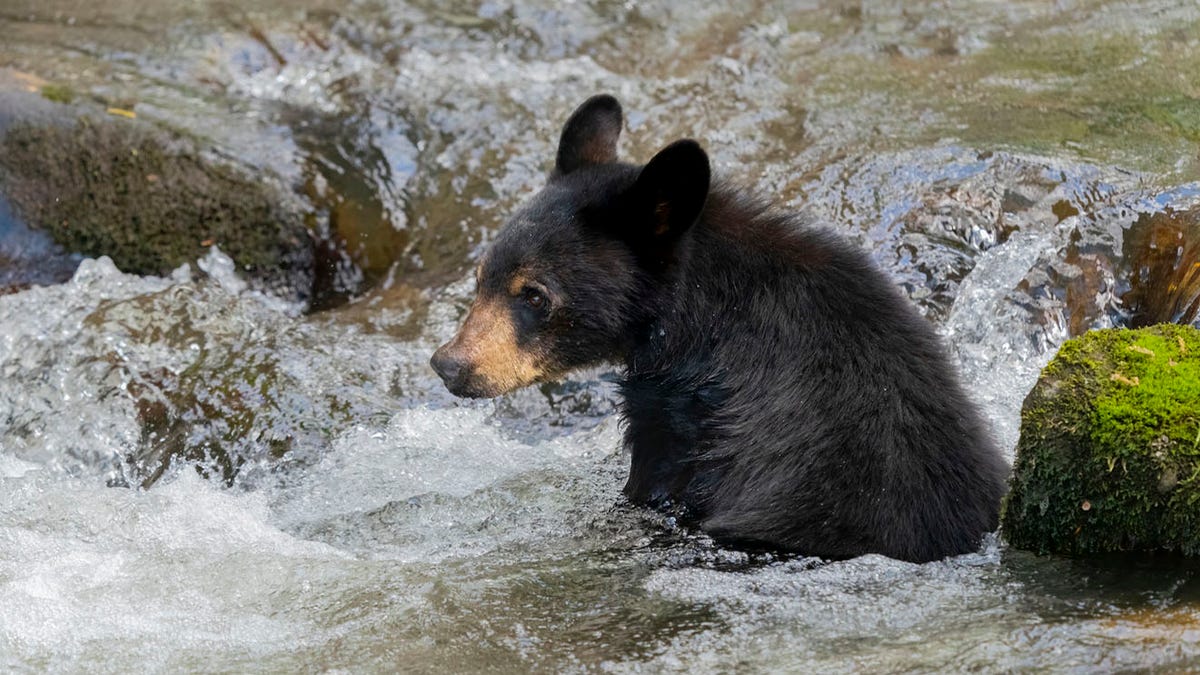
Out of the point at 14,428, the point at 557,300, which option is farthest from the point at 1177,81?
the point at 14,428

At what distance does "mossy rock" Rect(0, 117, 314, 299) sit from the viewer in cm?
900

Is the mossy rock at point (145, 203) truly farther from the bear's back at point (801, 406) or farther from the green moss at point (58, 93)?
the bear's back at point (801, 406)

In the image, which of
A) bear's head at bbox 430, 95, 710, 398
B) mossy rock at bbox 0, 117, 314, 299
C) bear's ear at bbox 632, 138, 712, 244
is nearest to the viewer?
bear's ear at bbox 632, 138, 712, 244

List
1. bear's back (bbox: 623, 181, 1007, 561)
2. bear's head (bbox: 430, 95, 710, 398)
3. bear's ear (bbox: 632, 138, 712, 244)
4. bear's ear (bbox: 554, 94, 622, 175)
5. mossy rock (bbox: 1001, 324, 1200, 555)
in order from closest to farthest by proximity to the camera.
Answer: mossy rock (bbox: 1001, 324, 1200, 555)
bear's back (bbox: 623, 181, 1007, 561)
bear's ear (bbox: 632, 138, 712, 244)
bear's head (bbox: 430, 95, 710, 398)
bear's ear (bbox: 554, 94, 622, 175)

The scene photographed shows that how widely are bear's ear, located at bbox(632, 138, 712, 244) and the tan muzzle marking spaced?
0.78 m

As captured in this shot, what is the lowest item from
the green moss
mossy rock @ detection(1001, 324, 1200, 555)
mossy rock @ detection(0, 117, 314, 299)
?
mossy rock @ detection(0, 117, 314, 299)

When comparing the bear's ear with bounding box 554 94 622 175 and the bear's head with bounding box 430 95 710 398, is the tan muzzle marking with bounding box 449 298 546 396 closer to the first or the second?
the bear's head with bounding box 430 95 710 398

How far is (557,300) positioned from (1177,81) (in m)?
6.12

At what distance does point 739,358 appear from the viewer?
5.34m

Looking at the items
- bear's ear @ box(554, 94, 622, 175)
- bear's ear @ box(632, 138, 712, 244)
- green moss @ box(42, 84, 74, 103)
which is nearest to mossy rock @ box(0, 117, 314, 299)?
green moss @ box(42, 84, 74, 103)

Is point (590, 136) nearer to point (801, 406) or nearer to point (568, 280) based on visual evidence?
point (568, 280)

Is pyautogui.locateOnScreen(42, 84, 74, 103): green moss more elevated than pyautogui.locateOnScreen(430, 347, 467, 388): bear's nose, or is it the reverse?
pyautogui.locateOnScreen(430, 347, 467, 388): bear's nose

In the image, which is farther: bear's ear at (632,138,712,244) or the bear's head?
the bear's head

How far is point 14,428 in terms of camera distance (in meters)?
7.28
